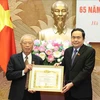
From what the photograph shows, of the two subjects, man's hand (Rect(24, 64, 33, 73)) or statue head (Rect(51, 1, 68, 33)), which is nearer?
man's hand (Rect(24, 64, 33, 73))

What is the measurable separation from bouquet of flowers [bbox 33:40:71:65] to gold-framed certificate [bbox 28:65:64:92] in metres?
0.39

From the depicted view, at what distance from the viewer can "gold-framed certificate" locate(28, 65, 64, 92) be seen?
2.56 m

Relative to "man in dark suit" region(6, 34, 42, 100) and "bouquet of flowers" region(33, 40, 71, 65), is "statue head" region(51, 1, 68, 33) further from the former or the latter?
"man in dark suit" region(6, 34, 42, 100)

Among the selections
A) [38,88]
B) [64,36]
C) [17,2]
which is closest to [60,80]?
[38,88]

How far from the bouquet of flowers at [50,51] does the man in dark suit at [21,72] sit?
16.2 inches

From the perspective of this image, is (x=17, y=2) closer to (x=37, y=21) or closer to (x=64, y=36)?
(x=37, y=21)

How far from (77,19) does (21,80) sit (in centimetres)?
182

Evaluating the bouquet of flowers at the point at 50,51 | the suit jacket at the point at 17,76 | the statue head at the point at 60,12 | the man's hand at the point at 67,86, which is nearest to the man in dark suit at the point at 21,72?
the suit jacket at the point at 17,76

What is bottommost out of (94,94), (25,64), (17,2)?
(94,94)

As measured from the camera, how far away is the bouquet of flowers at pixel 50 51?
9.87 feet

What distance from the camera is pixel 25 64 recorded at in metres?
2.60

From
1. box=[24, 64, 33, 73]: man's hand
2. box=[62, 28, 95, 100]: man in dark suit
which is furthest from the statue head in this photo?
box=[24, 64, 33, 73]: man's hand

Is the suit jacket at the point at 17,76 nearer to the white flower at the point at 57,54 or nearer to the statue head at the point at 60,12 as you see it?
the white flower at the point at 57,54

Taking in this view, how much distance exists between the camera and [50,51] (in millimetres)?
3021
